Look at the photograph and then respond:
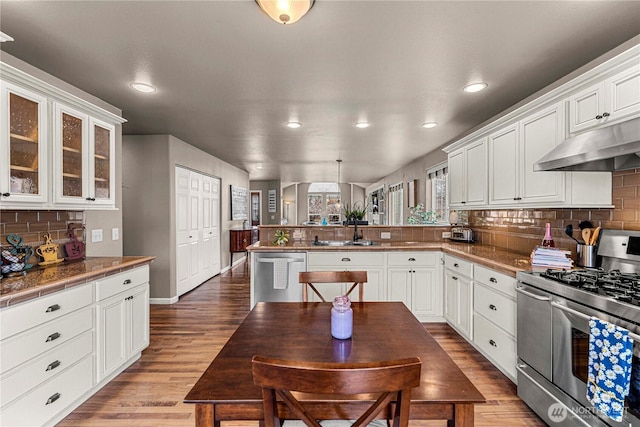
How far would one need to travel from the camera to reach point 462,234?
156 inches

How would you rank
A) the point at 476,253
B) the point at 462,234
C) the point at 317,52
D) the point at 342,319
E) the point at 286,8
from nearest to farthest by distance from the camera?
the point at 342,319 → the point at 286,8 → the point at 317,52 → the point at 476,253 → the point at 462,234

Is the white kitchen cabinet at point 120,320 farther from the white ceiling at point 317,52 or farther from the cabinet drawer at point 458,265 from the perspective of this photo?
the cabinet drawer at point 458,265

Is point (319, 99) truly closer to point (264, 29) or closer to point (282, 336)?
point (264, 29)

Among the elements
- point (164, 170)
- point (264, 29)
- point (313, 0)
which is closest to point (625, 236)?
point (313, 0)

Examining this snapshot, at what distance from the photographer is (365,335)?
1.34 meters

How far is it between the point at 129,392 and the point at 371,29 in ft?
A: 9.91

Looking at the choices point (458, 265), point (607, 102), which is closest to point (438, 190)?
point (458, 265)

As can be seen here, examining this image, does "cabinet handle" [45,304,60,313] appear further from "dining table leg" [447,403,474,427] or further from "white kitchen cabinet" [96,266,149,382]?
"dining table leg" [447,403,474,427]

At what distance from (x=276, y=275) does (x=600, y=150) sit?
299 cm

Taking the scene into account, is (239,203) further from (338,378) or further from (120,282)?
(338,378)

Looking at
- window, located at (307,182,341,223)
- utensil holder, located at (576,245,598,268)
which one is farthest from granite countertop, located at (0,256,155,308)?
window, located at (307,182,341,223)

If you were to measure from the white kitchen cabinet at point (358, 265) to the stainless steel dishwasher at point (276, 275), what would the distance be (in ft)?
0.53

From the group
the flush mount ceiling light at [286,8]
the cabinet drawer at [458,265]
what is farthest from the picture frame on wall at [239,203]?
the flush mount ceiling light at [286,8]

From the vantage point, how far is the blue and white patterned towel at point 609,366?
Result: 133 centimetres
